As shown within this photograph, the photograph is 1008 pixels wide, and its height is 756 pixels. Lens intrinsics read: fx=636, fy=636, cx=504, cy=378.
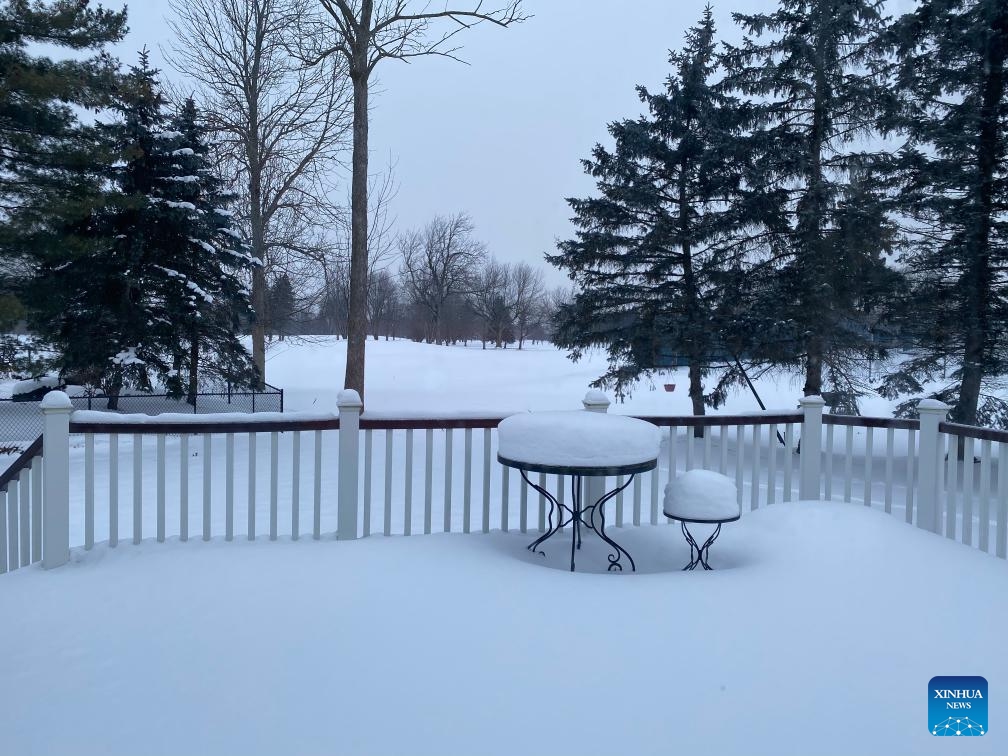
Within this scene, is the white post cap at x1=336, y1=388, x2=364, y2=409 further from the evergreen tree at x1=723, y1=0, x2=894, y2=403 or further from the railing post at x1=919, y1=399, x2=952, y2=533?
the evergreen tree at x1=723, y1=0, x2=894, y2=403

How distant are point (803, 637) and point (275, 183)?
17257 millimetres

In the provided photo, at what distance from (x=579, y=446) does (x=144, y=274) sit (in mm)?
11993

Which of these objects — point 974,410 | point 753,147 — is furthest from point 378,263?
point 974,410

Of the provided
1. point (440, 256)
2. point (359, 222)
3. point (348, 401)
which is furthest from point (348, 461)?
point (440, 256)

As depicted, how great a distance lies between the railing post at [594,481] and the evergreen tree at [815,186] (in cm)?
797

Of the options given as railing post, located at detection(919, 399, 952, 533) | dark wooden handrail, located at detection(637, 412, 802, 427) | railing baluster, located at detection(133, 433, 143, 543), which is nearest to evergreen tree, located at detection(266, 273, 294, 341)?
railing baluster, located at detection(133, 433, 143, 543)

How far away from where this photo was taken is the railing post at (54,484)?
11.3 feet

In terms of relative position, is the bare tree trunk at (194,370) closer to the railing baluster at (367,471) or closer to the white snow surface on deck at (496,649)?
the white snow surface on deck at (496,649)

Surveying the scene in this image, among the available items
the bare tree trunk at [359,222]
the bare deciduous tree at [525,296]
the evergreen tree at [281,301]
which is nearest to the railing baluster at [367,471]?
the bare tree trunk at [359,222]

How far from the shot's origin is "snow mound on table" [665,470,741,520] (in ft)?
11.3

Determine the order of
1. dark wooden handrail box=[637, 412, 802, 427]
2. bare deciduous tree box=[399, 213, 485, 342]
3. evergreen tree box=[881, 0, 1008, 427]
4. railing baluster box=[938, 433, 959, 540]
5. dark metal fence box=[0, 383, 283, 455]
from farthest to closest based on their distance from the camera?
bare deciduous tree box=[399, 213, 485, 342]
dark metal fence box=[0, 383, 283, 455]
evergreen tree box=[881, 0, 1008, 427]
dark wooden handrail box=[637, 412, 802, 427]
railing baluster box=[938, 433, 959, 540]

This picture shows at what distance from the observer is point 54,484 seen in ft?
11.3

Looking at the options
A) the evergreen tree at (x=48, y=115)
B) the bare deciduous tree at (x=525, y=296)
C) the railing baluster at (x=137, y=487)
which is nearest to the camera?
the railing baluster at (x=137, y=487)

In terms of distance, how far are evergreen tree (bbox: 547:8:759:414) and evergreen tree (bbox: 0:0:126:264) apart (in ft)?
27.0
